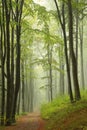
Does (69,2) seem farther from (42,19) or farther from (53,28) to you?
(53,28)

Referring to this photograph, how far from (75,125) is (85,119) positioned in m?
0.64

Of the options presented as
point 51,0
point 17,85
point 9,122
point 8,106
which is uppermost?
point 51,0

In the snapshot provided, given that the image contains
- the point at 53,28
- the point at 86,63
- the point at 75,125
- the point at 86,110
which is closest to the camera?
the point at 75,125

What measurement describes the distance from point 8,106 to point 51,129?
4.93m

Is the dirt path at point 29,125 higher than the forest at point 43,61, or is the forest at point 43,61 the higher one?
the forest at point 43,61

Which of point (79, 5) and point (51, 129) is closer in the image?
point (51, 129)

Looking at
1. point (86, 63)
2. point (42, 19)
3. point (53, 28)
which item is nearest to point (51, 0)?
point (53, 28)

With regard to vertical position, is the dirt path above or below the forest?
below

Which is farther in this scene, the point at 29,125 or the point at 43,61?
the point at 43,61

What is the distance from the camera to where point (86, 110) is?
13.6m

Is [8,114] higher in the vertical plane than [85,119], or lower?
lower

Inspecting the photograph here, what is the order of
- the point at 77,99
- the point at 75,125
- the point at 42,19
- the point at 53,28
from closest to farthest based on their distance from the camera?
1. the point at 75,125
2. the point at 77,99
3. the point at 42,19
4. the point at 53,28

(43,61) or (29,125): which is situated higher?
(43,61)

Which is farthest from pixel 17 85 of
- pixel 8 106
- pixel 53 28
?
pixel 53 28
